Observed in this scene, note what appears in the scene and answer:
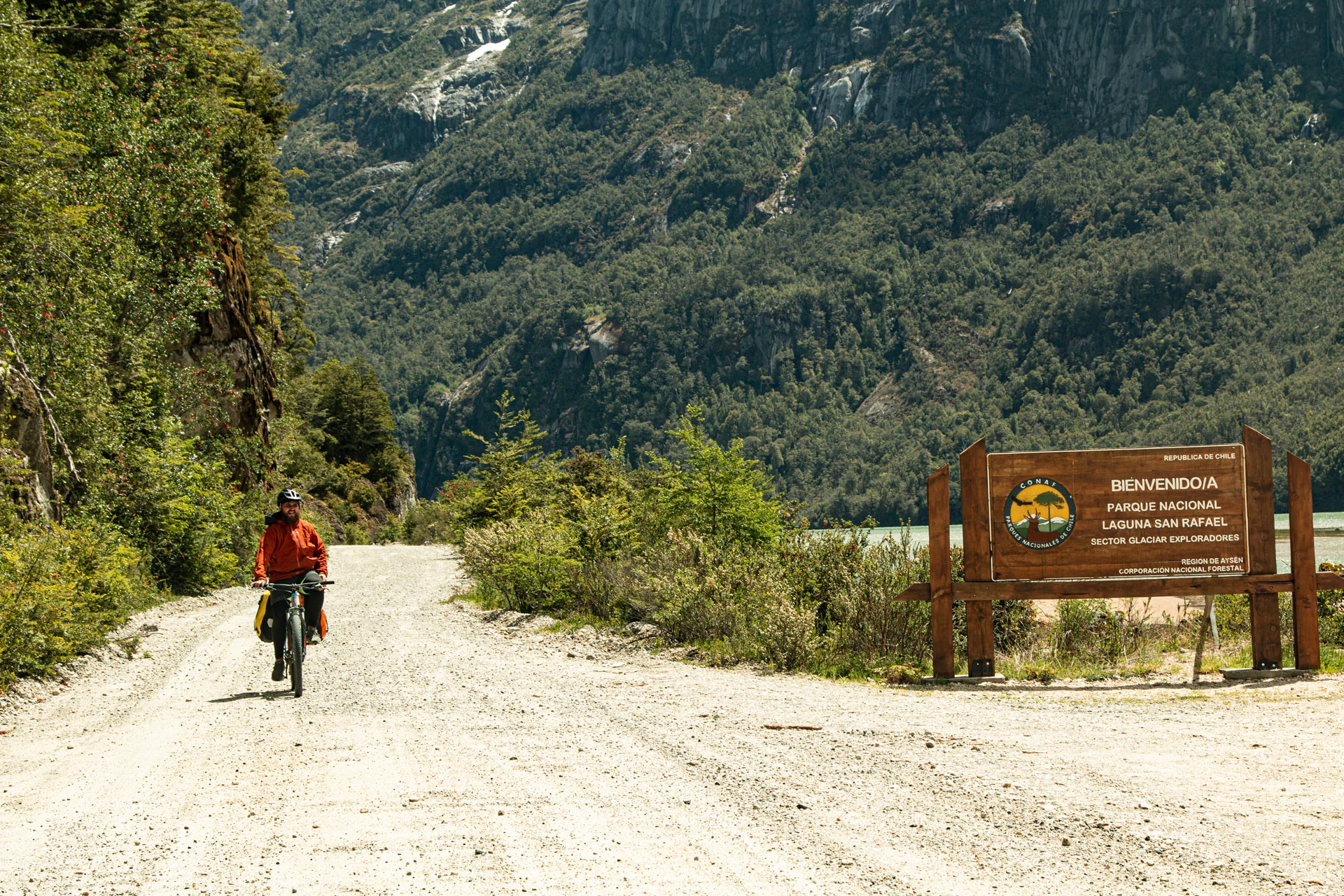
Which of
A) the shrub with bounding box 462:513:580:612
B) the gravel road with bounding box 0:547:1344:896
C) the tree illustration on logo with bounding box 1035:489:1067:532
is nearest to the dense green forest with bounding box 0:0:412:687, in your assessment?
the gravel road with bounding box 0:547:1344:896

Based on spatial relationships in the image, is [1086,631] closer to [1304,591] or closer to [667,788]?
[1304,591]

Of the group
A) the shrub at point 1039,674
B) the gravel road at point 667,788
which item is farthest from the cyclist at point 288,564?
the shrub at point 1039,674

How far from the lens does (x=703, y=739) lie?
7203 millimetres

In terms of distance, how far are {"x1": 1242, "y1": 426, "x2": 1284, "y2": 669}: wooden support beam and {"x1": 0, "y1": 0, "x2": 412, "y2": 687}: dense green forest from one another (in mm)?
10276

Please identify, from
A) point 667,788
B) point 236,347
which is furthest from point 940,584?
point 236,347

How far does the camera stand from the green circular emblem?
977 cm

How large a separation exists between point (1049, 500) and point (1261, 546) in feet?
5.87

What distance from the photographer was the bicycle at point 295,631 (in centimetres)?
929

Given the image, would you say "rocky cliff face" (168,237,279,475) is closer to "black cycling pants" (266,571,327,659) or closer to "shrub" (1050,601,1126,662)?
"black cycling pants" (266,571,327,659)

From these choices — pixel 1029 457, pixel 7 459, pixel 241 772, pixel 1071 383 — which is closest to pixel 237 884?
pixel 241 772

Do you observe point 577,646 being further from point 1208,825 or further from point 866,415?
point 866,415

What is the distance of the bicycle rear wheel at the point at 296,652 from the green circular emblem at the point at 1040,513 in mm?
5935

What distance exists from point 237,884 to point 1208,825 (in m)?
4.20

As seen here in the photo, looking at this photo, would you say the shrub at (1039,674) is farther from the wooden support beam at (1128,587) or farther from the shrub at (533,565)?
the shrub at (533,565)
